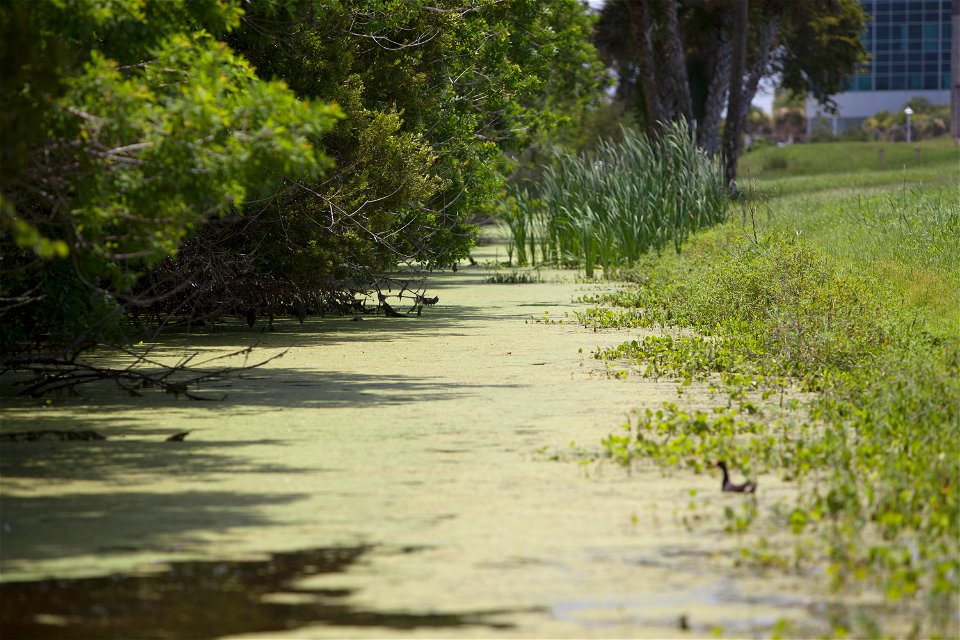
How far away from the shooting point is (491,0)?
1758 centimetres

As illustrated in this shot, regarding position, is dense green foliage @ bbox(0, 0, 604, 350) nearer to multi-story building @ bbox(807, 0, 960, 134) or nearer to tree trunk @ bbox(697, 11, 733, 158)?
tree trunk @ bbox(697, 11, 733, 158)

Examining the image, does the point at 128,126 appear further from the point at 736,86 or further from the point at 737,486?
the point at 736,86

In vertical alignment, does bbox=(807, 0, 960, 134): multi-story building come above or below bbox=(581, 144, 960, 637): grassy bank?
above

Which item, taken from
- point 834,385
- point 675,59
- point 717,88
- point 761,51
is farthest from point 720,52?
point 834,385

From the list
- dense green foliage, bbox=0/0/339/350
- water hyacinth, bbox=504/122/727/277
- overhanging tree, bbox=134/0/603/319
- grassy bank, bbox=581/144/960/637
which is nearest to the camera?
grassy bank, bbox=581/144/960/637

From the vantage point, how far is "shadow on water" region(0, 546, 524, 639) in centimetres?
473

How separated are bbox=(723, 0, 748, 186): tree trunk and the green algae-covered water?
24.9 m

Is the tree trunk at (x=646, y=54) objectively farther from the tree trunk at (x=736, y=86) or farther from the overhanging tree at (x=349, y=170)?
the overhanging tree at (x=349, y=170)

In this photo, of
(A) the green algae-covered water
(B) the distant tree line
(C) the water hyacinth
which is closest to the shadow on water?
(A) the green algae-covered water

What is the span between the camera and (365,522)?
613 centimetres

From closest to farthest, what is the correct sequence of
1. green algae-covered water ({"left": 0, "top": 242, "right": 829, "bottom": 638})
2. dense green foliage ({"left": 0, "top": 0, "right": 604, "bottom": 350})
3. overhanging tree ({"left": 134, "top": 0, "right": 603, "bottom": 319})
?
green algae-covered water ({"left": 0, "top": 242, "right": 829, "bottom": 638}), dense green foliage ({"left": 0, "top": 0, "right": 604, "bottom": 350}), overhanging tree ({"left": 134, "top": 0, "right": 603, "bottom": 319})

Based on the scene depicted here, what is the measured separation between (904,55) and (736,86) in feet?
222

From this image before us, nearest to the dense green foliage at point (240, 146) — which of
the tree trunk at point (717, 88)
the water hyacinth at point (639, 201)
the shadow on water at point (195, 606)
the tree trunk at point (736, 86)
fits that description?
the shadow on water at point (195, 606)

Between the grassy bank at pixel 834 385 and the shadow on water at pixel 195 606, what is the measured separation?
4.35 ft
